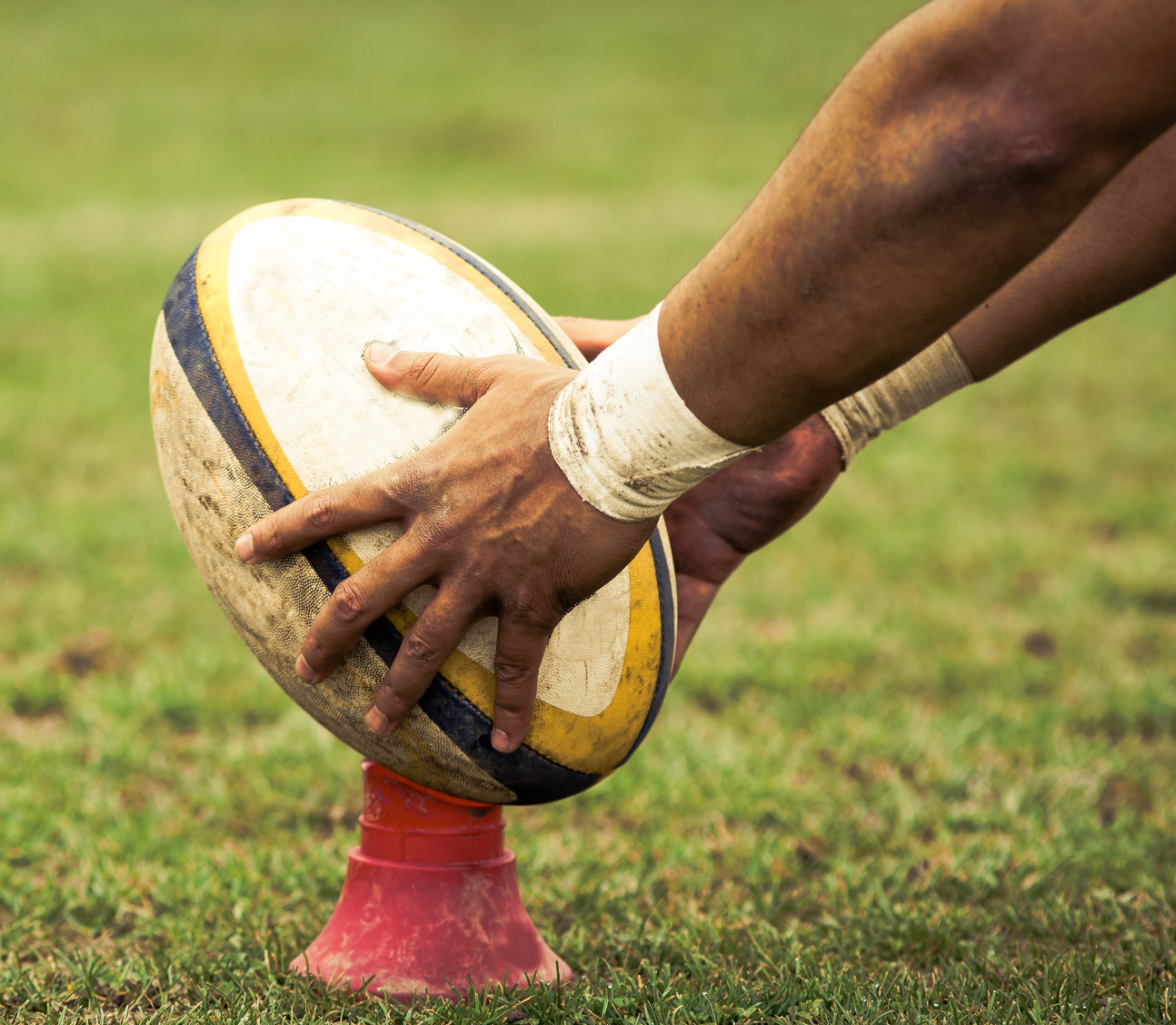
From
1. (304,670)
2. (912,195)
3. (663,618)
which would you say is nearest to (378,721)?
(304,670)

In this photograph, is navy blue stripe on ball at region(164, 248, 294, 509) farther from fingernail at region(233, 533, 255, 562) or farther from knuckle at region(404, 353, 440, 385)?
knuckle at region(404, 353, 440, 385)

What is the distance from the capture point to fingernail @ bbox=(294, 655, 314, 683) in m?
1.85

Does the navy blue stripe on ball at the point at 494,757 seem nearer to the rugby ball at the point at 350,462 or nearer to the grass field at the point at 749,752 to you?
Answer: the rugby ball at the point at 350,462

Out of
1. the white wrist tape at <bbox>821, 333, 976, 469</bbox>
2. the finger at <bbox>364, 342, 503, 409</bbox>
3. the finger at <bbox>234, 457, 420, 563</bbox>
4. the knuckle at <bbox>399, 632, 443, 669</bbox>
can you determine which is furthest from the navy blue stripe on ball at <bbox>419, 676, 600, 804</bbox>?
the white wrist tape at <bbox>821, 333, 976, 469</bbox>

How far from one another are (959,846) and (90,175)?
14.3m

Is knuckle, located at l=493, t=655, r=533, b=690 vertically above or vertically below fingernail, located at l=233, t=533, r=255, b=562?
below

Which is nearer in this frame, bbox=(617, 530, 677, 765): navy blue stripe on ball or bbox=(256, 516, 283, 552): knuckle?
bbox=(256, 516, 283, 552): knuckle

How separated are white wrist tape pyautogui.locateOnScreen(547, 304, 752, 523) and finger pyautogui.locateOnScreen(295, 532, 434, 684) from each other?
0.25 m

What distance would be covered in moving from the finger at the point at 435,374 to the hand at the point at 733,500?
0.56 m

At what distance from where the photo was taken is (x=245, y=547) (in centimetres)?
182

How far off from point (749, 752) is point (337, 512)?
6.56 feet

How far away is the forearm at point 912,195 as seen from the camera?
1.31 metres

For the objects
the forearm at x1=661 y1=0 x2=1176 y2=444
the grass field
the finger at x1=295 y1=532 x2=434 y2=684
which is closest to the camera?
the forearm at x1=661 y1=0 x2=1176 y2=444

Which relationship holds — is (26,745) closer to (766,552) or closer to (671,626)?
(671,626)
